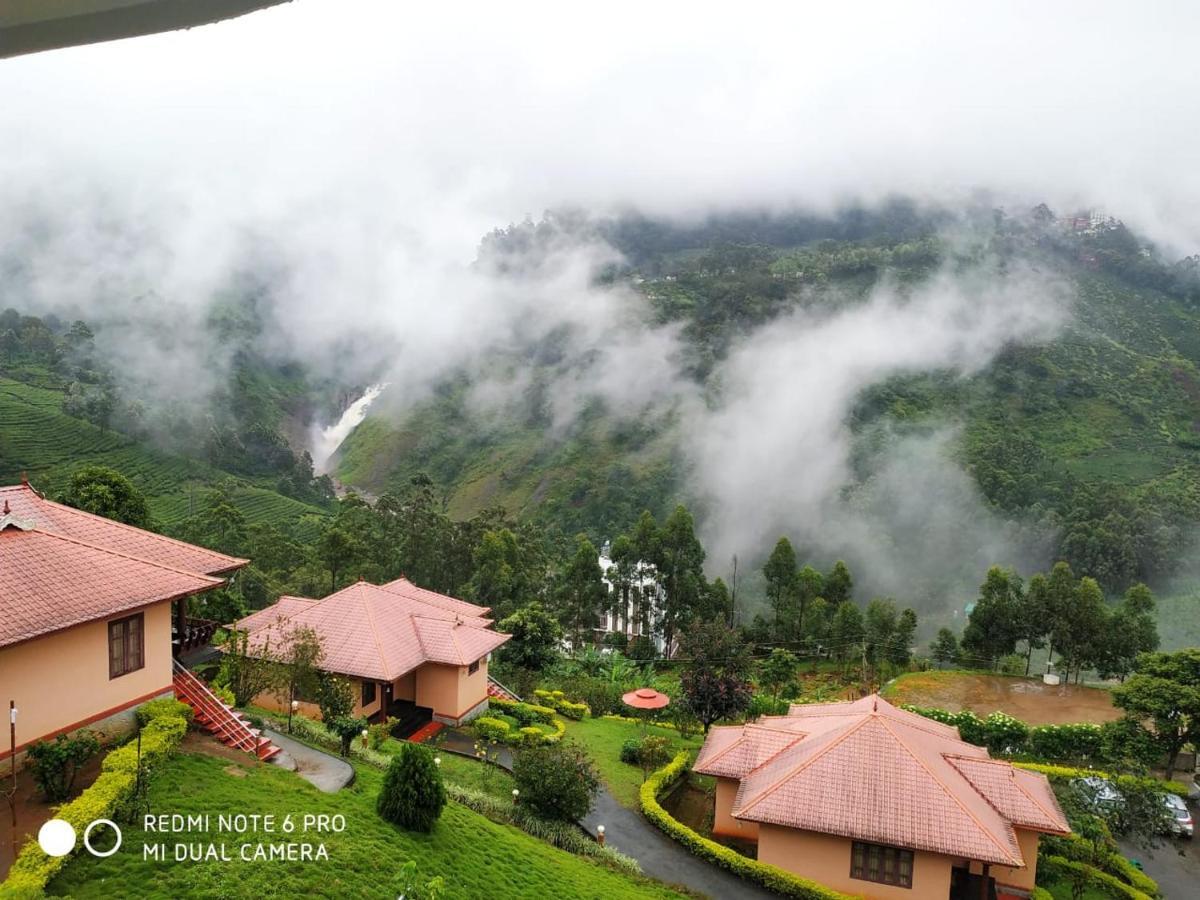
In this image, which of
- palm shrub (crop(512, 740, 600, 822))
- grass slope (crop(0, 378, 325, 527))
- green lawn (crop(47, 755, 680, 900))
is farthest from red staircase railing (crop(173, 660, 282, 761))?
grass slope (crop(0, 378, 325, 527))

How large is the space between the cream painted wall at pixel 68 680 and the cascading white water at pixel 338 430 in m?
72.8

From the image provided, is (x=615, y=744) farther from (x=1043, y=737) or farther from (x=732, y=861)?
(x=1043, y=737)

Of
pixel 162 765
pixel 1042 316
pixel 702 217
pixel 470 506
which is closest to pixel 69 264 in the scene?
pixel 470 506

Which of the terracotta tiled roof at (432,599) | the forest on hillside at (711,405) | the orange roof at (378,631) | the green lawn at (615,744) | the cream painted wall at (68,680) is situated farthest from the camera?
the forest on hillside at (711,405)

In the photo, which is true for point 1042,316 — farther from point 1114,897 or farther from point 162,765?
point 162,765

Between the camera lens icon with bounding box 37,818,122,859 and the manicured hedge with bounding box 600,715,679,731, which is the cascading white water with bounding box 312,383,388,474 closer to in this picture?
the manicured hedge with bounding box 600,715,679,731

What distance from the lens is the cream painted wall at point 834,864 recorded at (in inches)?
655

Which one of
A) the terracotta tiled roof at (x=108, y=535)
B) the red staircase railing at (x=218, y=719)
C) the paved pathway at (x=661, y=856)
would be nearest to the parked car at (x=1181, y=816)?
the paved pathway at (x=661, y=856)

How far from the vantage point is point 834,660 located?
3991cm

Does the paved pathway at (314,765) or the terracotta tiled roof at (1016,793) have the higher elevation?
the paved pathway at (314,765)

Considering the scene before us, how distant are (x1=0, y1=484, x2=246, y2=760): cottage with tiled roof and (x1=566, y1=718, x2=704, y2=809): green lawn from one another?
40.6ft

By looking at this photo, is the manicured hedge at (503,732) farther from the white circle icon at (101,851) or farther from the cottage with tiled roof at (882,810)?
the white circle icon at (101,851)

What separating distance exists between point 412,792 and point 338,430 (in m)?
86.6

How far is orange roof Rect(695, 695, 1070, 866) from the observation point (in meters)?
16.7
